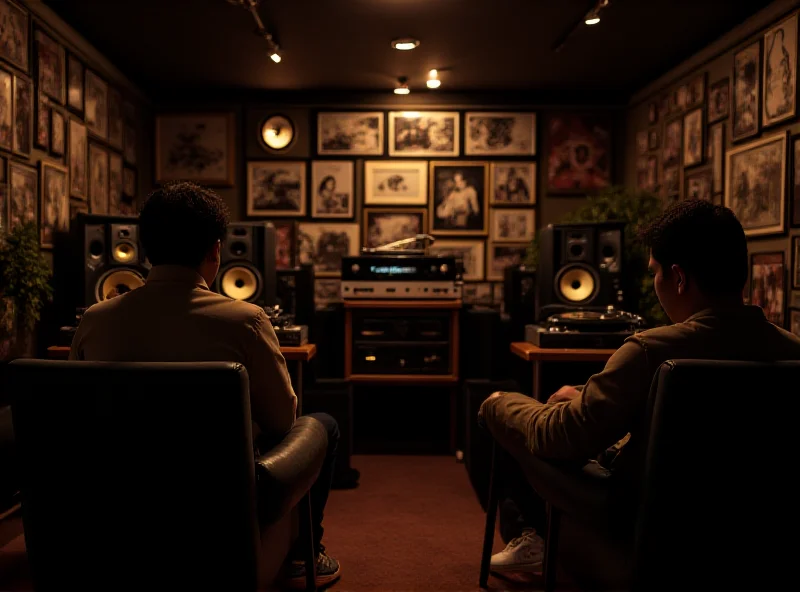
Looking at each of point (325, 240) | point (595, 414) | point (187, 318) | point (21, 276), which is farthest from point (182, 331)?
point (325, 240)

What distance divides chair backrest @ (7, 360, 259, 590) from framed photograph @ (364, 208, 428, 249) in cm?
374

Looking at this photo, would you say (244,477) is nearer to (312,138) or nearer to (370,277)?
(370,277)

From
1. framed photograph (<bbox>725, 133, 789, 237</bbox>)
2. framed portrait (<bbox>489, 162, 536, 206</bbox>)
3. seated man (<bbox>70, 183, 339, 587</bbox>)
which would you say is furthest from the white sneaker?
framed portrait (<bbox>489, 162, 536, 206</bbox>)

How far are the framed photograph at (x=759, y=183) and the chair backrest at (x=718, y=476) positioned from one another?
2.28m

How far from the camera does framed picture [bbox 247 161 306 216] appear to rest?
4906 mm

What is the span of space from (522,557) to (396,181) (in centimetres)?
327

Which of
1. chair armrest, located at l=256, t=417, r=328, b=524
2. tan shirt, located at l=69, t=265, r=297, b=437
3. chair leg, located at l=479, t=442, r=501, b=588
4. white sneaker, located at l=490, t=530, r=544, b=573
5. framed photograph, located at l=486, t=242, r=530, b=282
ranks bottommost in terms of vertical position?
white sneaker, located at l=490, t=530, r=544, b=573

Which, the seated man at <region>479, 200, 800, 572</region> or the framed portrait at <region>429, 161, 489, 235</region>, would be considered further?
the framed portrait at <region>429, 161, 489, 235</region>

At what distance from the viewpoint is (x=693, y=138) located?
3900mm

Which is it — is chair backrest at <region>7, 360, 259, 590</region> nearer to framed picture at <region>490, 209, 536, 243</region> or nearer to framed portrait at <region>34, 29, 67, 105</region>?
framed portrait at <region>34, 29, 67, 105</region>

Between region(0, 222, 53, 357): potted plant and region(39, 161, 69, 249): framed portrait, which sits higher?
region(39, 161, 69, 249): framed portrait

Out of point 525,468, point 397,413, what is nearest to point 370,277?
point 397,413

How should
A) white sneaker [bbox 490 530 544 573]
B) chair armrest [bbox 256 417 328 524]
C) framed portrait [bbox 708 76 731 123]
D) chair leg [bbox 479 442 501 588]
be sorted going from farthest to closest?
1. framed portrait [bbox 708 76 731 123]
2. white sneaker [bbox 490 530 544 573]
3. chair leg [bbox 479 442 501 588]
4. chair armrest [bbox 256 417 328 524]

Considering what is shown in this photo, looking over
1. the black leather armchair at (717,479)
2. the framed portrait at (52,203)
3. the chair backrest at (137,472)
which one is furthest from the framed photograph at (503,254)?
the chair backrest at (137,472)
